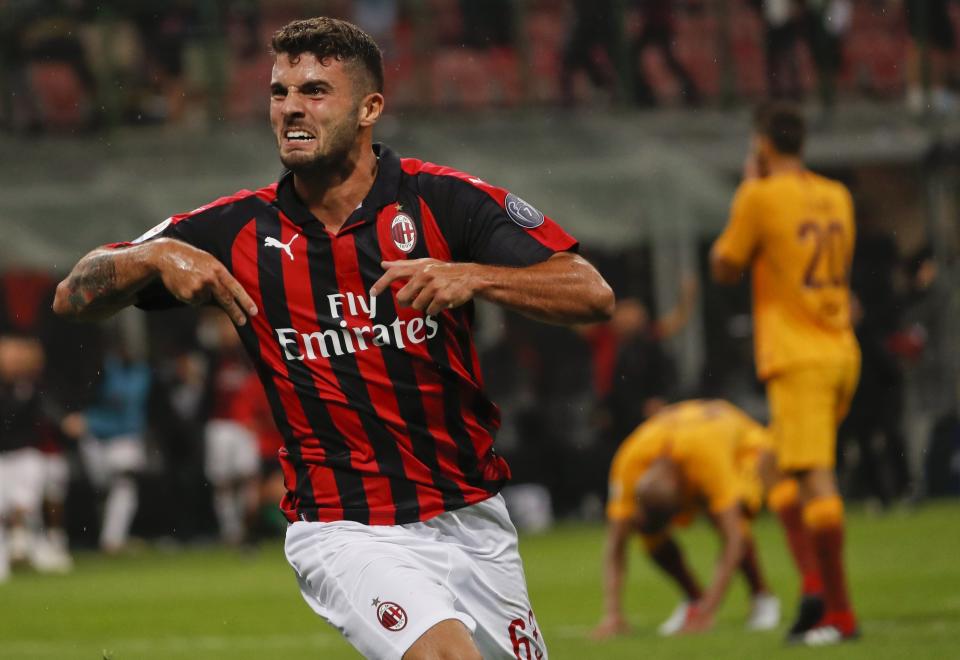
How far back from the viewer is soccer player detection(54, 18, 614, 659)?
14.4ft

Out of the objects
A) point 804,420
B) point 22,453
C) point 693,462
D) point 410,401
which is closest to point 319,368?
point 410,401

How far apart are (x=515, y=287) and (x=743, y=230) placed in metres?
3.85

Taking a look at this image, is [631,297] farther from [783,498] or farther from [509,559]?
[509,559]

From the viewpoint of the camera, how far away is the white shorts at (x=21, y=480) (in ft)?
50.8

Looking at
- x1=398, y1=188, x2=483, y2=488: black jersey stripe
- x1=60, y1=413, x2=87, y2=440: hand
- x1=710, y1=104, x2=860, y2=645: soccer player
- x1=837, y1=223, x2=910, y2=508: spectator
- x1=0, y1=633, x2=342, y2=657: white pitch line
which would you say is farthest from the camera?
x1=60, y1=413, x2=87, y2=440: hand

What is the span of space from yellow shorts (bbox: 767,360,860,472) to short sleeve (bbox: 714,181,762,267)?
0.56m

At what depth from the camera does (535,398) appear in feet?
57.3

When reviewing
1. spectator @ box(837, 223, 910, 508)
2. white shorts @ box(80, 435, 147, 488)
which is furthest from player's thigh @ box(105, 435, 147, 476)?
spectator @ box(837, 223, 910, 508)

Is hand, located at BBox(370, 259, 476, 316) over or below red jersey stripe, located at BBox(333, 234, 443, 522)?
over

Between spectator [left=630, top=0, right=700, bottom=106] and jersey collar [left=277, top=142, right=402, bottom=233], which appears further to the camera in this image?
spectator [left=630, top=0, right=700, bottom=106]

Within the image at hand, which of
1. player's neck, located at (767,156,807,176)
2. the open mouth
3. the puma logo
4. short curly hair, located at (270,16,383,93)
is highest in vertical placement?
short curly hair, located at (270,16,383,93)

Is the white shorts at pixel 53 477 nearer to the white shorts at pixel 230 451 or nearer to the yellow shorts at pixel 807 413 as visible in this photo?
the white shorts at pixel 230 451

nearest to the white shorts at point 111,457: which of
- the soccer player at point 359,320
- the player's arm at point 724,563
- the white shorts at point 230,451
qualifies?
the white shorts at point 230,451

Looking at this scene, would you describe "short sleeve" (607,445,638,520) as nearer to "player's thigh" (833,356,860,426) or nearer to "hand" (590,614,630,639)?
"hand" (590,614,630,639)
